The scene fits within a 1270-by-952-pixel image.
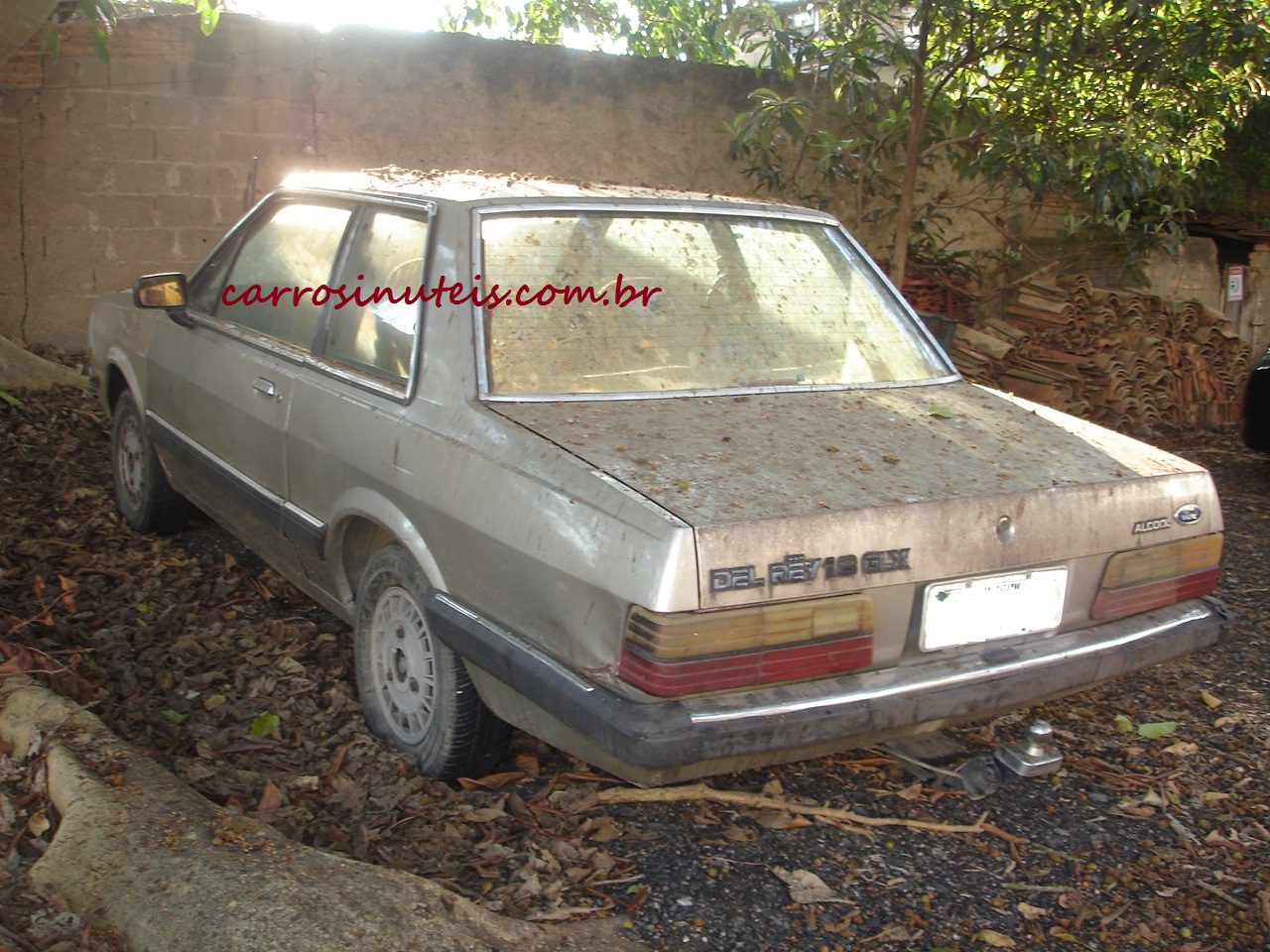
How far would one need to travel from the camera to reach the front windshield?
3.01m

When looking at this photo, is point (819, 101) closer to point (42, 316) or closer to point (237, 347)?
point (42, 316)

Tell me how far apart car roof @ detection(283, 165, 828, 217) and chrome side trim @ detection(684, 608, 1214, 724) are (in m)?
1.59

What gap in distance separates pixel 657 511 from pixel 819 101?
731cm

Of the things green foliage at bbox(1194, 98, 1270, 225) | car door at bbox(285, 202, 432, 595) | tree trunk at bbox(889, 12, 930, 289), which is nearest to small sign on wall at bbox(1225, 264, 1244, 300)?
green foliage at bbox(1194, 98, 1270, 225)

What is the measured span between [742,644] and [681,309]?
1.22 metres

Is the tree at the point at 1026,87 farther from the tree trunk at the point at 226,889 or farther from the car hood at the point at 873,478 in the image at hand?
the tree trunk at the point at 226,889

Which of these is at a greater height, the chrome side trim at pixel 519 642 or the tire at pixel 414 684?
the chrome side trim at pixel 519 642

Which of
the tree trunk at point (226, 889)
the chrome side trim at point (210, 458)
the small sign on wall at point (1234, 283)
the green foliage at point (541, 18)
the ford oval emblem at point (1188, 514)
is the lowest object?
the tree trunk at point (226, 889)

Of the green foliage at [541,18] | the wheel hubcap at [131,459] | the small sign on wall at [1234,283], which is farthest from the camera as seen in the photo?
the green foliage at [541,18]

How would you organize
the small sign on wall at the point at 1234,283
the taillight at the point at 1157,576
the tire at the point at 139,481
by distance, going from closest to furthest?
the taillight at the point at 1157,576, the tire at the point at 139,481, the small sign on wall at the point at 1234,283

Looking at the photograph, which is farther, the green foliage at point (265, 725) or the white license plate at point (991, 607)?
the green foliage at point (265, 725)

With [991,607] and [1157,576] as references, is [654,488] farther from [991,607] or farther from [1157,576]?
[1157,576]

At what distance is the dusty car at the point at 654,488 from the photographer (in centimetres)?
234

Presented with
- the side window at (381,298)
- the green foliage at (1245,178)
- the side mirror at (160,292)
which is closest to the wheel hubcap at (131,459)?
the side mirror at (160,292)
